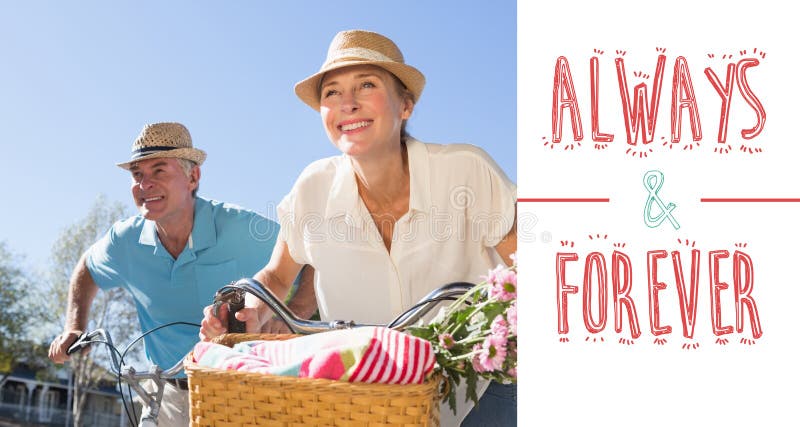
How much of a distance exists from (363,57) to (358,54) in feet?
0.06

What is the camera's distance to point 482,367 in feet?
4.33

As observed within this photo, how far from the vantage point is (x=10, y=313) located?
1873cm

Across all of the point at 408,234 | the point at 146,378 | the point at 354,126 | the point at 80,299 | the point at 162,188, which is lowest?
the point at 146,378

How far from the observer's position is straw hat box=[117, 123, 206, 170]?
13.7ft

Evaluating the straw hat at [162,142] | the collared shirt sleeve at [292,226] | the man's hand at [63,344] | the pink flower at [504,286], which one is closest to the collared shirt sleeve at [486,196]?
the collared shirt sleeve at [292,226]

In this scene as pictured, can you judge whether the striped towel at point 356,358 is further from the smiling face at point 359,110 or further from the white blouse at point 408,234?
the smiling face at point 359,110

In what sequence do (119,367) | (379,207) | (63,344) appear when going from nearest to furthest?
(119,367) < (379,207) < (63,344)

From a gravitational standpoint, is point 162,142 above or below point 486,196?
above

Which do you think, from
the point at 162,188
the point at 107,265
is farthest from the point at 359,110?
the point at 107,265

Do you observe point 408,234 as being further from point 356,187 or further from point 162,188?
point 162,188
